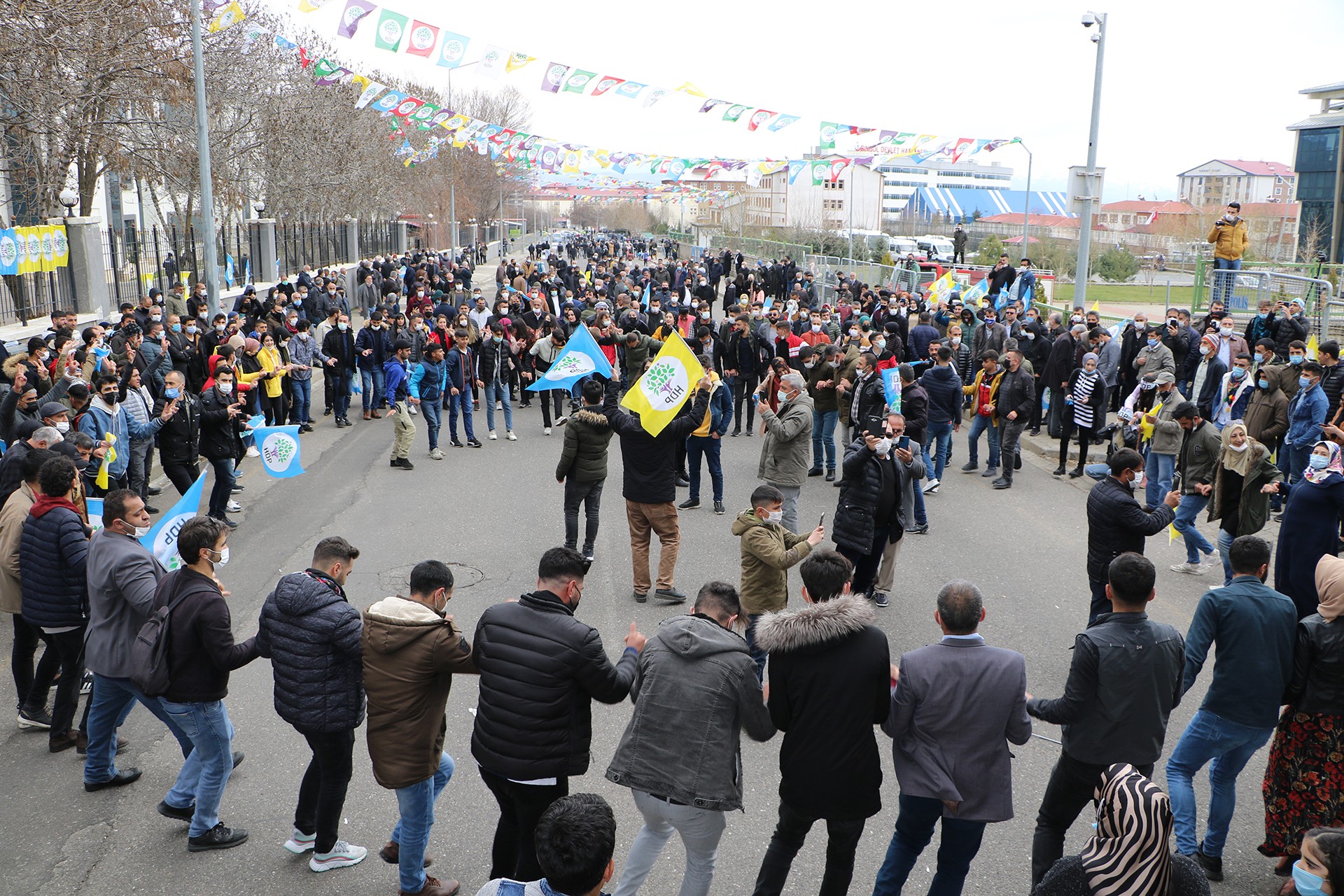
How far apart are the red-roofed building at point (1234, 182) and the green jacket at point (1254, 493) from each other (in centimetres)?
12998

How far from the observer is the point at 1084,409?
1341 cm

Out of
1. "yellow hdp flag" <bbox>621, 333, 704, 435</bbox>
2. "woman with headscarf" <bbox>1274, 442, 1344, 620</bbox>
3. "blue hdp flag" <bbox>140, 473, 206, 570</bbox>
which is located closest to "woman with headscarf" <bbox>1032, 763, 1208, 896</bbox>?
"woman with headscarf" <bbox>1274, 442, 1344, 620</bbox>

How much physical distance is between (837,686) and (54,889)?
3.82 metres

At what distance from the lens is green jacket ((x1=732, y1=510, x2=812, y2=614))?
640cm

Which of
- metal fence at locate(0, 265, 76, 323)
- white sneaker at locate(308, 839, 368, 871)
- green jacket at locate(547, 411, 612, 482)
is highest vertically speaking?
metal fence at locate(0, 265, 76, 323)

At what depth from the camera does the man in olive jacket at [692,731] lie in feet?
13.2

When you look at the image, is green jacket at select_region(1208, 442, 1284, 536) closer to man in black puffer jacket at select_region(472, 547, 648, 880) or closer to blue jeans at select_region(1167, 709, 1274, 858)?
blue jeans at select_region(1167, 709, 1274, 858)

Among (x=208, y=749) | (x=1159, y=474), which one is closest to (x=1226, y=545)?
(x=1159, y=474)

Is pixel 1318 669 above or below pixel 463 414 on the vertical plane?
above

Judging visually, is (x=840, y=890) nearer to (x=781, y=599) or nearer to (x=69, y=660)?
(x=781, y=599)

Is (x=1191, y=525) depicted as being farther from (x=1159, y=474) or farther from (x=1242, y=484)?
(x=1159, y=474)

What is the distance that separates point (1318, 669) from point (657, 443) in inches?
194

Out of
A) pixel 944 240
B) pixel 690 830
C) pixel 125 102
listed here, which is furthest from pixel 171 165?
pixel 944 240

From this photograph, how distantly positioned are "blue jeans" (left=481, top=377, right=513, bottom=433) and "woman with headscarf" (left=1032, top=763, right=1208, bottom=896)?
1253 cm
